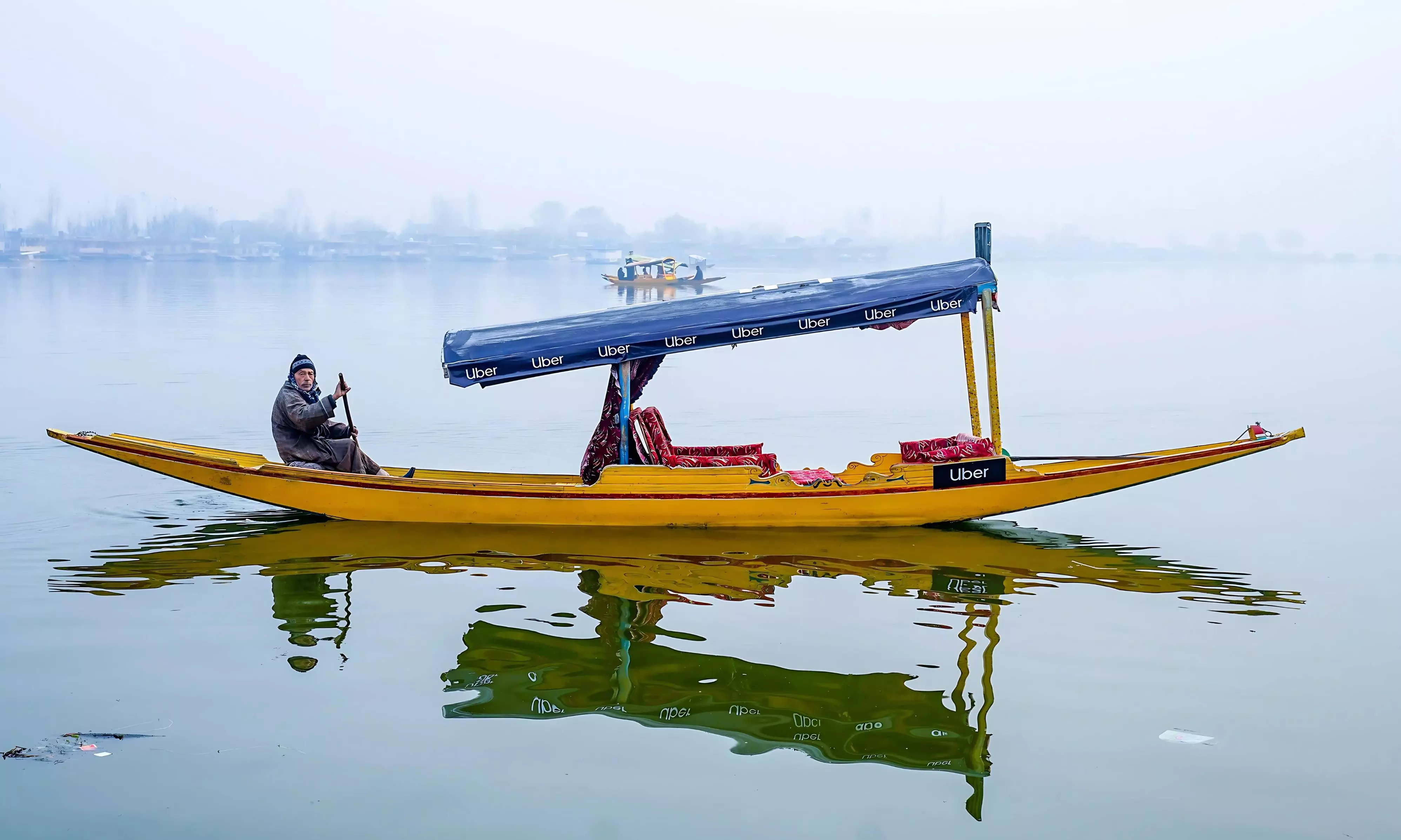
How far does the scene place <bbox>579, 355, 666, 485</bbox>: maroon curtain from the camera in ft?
40.0

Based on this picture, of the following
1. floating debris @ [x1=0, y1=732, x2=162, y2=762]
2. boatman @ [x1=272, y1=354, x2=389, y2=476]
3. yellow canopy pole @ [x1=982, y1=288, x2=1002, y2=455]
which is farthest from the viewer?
boatman @ [x1=272, y1=354, x2=389, y2=476]

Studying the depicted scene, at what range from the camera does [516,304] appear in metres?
57.5

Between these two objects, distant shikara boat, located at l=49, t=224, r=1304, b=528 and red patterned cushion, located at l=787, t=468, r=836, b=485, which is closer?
distant shikara boat, located at l=49, t=224, r=1304, b=528

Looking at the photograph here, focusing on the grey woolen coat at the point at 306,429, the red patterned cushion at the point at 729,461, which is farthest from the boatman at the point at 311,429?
the red patterned cushion at the point at 729,461

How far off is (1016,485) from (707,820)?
6.04 meters

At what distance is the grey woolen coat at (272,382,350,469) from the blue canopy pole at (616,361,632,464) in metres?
2.62

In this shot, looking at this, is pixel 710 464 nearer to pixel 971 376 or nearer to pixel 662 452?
pixel 662 452

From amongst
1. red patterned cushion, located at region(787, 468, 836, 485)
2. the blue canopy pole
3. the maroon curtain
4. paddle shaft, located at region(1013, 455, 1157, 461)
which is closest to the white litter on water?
paddle shaft, located at region(1013, 455, 1157, 461)

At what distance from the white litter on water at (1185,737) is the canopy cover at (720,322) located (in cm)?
493

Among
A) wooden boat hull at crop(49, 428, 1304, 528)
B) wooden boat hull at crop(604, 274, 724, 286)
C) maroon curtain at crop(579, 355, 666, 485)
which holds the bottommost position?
wooden boat hull at crop(49, 428, 1304, 528)

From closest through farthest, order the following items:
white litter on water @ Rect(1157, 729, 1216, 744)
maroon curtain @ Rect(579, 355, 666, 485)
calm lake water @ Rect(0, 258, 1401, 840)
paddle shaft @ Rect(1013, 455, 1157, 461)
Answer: calm lake water @ Rect(0, 258, 1401, 840)
white litter on water @ Rect(1157, 729, 1216, 744)
paddle shaft @ Rect(1013, 455, 1157, 461)
maroon curtain @ Rect(579, 355, 666, 485)

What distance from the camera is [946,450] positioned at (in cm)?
1195

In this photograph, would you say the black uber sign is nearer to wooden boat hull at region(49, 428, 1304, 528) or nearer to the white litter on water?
wooden boat hull at region(49, 428, 1304, 528)

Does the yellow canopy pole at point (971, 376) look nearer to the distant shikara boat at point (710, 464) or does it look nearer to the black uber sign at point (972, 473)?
the distant shikara boat at point (710, 464)
